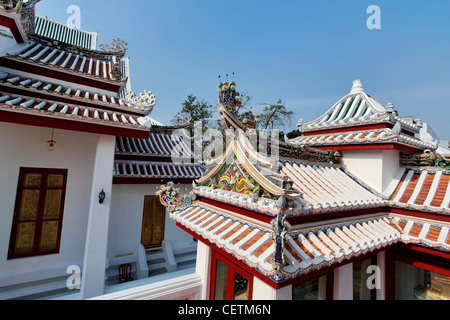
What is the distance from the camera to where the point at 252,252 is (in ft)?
8.84

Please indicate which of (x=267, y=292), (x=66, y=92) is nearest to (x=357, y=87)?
(x=267, y=292)

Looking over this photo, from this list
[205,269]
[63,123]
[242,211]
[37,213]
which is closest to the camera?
[242,211]

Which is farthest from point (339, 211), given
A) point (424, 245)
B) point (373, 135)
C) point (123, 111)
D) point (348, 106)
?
point (123, 111)

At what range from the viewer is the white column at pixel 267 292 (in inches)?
112

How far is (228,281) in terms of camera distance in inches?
151

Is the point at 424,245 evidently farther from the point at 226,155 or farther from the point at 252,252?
the point at 226,155

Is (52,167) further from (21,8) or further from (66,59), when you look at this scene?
(21,8)

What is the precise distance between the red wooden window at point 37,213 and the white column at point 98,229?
187 cm

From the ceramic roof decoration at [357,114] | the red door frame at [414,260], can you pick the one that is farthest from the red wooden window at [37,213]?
the red door frame at [414,260]

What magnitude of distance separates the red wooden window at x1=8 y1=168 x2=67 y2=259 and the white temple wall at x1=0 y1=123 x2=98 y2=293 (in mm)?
124

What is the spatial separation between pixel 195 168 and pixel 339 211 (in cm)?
739

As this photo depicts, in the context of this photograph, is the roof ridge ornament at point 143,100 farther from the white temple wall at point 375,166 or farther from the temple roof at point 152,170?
the white temple wall at point 375,166

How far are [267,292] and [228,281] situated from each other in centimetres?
114

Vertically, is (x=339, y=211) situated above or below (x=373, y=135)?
below
